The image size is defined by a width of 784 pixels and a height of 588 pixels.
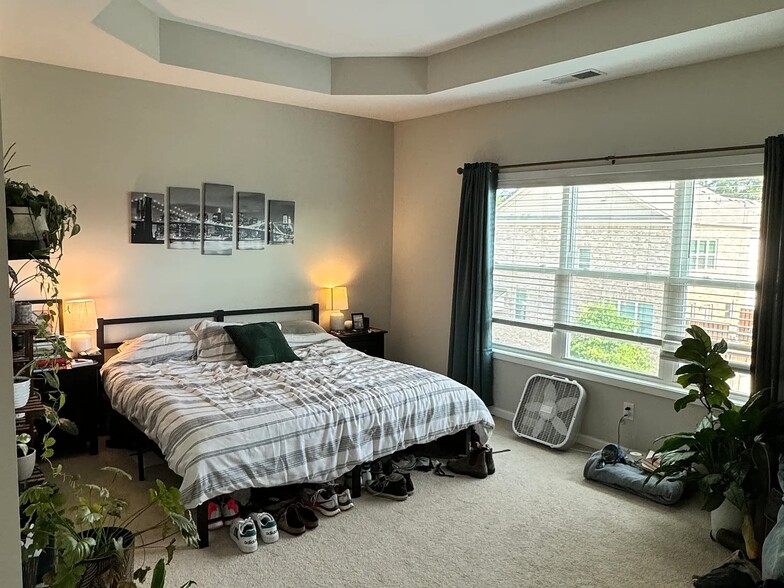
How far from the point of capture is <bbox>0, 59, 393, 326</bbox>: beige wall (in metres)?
3.95

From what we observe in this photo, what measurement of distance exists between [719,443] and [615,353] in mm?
1267

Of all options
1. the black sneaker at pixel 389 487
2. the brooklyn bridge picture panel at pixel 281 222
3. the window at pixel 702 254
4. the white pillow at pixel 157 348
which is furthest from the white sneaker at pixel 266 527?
the window at pixel 702 254

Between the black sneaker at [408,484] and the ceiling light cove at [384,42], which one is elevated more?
the ceiling light cove at [384,42]

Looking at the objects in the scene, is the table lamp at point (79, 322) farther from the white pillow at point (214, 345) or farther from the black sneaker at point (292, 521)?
the black sneaker at point (292, 521)

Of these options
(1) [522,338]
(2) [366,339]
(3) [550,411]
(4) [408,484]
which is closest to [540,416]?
(3) [550,411]

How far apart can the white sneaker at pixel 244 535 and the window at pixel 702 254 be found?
10.1 feet

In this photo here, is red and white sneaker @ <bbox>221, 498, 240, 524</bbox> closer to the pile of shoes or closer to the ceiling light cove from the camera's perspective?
the pile of shoes

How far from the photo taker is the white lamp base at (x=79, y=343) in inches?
154

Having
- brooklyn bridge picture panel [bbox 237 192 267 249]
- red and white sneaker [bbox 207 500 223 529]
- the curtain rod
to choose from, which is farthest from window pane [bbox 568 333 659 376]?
red and white sneaker [bbox 207 500 223 529]

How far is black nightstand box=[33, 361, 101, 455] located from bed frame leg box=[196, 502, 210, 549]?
1449 mm

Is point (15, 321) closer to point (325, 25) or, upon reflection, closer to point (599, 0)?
point (325, 25)

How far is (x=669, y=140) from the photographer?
379cm

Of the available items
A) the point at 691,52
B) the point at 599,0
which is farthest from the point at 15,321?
the point at 691,52

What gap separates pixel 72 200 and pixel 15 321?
1.61m
